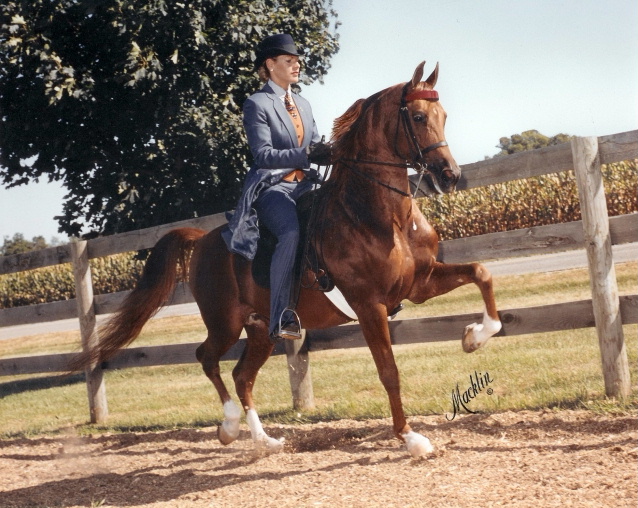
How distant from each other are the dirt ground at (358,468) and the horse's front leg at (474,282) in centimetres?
75

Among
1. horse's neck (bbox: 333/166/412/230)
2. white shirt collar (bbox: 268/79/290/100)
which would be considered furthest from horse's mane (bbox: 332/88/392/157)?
white shirt collar (bbox: 268/79/290/100)

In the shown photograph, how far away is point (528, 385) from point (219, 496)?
3427mm

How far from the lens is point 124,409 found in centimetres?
904

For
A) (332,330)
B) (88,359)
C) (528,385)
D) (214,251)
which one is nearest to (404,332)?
(332,330)

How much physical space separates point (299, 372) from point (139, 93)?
873cm

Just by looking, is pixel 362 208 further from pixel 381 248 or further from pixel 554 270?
pixel 554 270

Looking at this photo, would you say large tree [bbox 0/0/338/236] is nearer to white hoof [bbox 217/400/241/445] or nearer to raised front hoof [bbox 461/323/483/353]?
white hoof [bbox 217/400/241/445]

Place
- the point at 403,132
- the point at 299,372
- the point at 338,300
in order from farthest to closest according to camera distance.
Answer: the point at 299,372, the point at 338,300, the point at 403,132

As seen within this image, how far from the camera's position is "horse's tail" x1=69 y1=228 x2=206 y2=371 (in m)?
6.53

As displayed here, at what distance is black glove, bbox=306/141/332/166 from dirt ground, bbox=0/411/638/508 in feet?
6.93

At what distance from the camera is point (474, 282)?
507cm

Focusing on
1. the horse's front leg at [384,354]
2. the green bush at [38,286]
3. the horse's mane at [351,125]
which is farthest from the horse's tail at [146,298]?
the green bush at [38,286]

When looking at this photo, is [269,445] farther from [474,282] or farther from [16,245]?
[16,245]

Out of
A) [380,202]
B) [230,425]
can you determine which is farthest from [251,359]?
[380,202]
